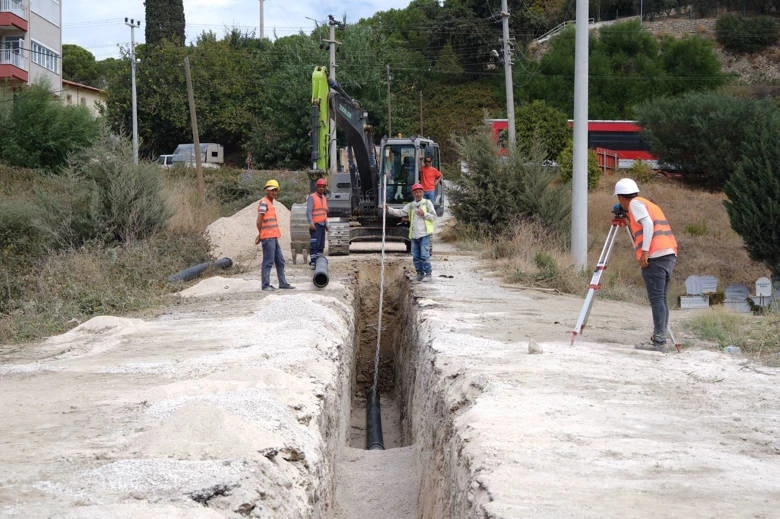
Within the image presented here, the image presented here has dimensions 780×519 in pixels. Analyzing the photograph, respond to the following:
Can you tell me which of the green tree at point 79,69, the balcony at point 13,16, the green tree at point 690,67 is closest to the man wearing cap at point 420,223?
the balcony at point 13,16

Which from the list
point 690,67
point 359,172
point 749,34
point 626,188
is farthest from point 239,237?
point 749,34

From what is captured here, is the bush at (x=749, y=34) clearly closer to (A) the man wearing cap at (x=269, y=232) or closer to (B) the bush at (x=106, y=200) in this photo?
(B) the bush at (x=106, y=200)

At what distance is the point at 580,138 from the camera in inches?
Result: 642

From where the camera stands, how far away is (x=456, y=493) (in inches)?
221

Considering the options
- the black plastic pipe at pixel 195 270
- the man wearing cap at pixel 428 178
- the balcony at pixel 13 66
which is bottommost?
the black plastic pipe at pixel 195 270

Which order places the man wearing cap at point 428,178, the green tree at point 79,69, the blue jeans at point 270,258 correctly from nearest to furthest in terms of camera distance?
1. the blue jeans at point 270,258
2. the man wearing cap at point 428,178
3. the green tree at point 79,69

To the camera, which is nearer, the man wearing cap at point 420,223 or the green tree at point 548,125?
the man wearing cap at point 420,223

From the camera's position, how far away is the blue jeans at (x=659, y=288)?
891 centimetres

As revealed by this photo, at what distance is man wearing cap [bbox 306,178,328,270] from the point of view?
1489 centimetres

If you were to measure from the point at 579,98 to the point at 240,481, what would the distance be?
12890 millimetres

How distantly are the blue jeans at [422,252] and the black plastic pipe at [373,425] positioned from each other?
238cm

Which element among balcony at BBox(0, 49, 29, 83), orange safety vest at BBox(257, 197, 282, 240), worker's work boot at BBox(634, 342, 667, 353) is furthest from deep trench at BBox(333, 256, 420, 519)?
balcony at BBox(0, 49, 29, 83)

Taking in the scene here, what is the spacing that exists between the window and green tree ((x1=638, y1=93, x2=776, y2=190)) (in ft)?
93.1

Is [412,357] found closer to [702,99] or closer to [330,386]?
[330,386]
